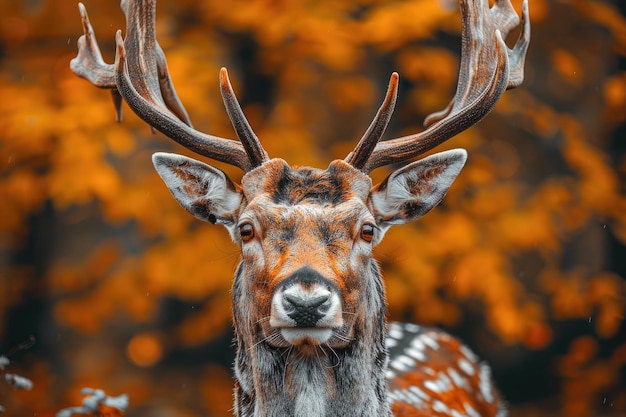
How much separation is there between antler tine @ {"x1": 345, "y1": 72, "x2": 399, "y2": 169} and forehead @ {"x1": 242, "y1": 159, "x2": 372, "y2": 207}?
77mm

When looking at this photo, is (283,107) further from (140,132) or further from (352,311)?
(352,311)

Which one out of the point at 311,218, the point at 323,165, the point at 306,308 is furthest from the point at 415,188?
the point at 323,165

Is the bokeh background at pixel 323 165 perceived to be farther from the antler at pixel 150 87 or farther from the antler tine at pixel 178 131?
the antler tine at pixel 178 131

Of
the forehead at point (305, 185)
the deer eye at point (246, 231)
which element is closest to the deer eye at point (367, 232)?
the forehead at point (305, 185)

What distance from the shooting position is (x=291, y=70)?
762 centimetres

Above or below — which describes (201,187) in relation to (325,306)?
above

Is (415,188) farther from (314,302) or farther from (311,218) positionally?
(314,302)

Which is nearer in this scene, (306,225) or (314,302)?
(314,302)

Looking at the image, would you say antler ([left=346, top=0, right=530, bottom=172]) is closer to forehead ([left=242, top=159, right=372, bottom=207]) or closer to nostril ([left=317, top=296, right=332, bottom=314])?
forehead ([left=242, top=159, right=372, bottom=207])

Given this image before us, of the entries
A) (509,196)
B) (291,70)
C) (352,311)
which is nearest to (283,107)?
(291,70)

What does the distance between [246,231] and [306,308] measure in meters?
0.62

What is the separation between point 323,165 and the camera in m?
7.21

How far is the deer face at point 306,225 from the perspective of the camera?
3387mm

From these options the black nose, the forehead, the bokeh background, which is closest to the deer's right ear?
the forehead
